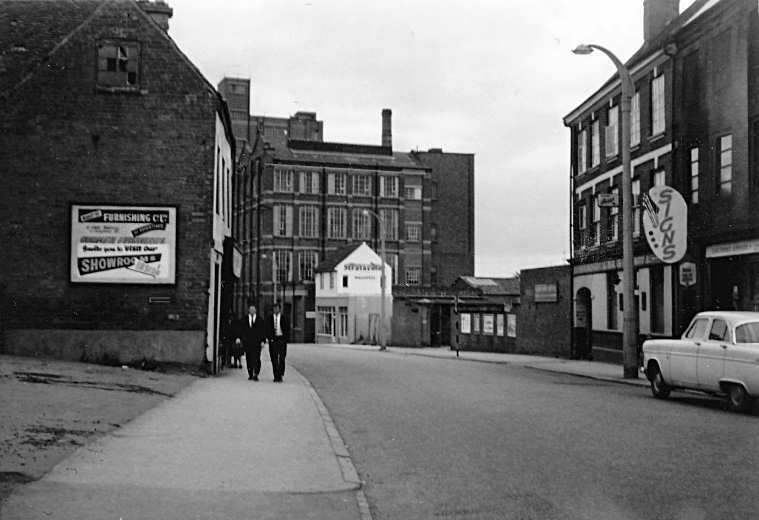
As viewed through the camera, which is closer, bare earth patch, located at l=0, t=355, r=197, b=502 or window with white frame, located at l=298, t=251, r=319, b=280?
bare earth patch, located at l=0, t=355, r=197, b=502

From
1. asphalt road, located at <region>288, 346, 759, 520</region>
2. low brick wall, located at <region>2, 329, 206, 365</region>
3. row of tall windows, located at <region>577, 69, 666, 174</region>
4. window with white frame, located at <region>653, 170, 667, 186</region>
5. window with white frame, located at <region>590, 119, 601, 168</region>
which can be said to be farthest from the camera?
window with white frame, located at <region>590, 119, 601, 168</region>

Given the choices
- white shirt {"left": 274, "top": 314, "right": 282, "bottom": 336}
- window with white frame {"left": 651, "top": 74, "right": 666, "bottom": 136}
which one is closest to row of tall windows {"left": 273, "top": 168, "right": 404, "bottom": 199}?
window with white frame {"left": 651, "top": 74, "right": 666, "bottom": 136}

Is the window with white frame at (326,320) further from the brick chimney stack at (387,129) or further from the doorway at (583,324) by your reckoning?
the doorway at (583,324)

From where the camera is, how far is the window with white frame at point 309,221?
88.6 metres

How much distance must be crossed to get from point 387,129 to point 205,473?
295 ft

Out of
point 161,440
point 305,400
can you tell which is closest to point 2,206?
point 305,400

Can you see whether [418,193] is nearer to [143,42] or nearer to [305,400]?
[143,42]

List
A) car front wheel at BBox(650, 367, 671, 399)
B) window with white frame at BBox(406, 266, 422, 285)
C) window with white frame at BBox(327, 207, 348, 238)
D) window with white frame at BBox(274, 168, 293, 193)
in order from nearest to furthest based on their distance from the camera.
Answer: car front wheel at BBox(650, 367, 671, 399) < window with white frame at BBox(274, 168, 293, 193) < window with white frame at BBox(327, 207, 348, 238) < window with white frame at BBox(406, 266, 422, 285)

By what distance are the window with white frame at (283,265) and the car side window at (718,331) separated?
7178cm

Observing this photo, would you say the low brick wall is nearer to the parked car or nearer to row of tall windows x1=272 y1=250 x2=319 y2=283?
the parked car

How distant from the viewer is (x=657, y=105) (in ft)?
98.9

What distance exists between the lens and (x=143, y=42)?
22.6 meters

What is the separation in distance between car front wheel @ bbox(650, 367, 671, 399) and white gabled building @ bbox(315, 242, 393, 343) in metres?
55.4

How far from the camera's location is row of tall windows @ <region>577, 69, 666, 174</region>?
29891 mm
